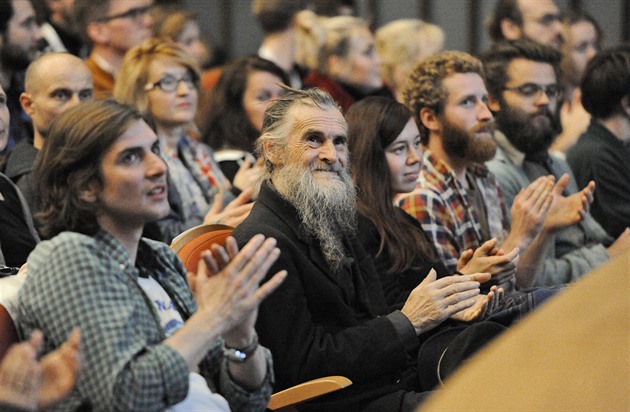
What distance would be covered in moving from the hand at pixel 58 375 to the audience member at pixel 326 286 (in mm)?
1212

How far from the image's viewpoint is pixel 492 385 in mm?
2449

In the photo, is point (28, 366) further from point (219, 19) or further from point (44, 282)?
point (219, 19)

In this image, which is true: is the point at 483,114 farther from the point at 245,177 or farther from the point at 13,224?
the point at 13,224

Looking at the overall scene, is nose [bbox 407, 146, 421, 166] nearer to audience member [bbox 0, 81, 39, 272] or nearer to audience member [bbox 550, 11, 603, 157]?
audience member [bbox 0, 81, 39, 272]

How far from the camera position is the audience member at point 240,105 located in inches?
253

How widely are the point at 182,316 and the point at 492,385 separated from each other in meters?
1.29

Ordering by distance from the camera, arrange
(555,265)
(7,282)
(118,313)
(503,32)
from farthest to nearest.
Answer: (503,32)
(555,265)
(7,282)
(118,313)

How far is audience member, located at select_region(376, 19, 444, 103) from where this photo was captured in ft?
28.3

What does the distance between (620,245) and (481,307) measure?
1.66m

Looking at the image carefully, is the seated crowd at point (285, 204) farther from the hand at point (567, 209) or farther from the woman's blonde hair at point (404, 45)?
the woman's blonde hair at point (404, 45)

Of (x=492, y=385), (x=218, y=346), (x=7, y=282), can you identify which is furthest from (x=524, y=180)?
(x=492, y=385)

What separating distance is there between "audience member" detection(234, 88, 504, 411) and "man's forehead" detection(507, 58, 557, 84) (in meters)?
2.02

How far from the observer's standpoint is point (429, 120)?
566 cm

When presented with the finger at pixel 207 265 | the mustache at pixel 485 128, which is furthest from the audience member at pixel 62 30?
the finger at pixel 207 265
